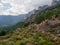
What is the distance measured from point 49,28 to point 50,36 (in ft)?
23.8

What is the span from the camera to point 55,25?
3900cm

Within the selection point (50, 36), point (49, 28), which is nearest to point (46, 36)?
point (50, 36)

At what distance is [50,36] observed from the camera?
100ft

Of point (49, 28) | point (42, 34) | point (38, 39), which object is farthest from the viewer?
point (49, 28)

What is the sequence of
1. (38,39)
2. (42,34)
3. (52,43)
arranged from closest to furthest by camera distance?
(52,43)
(38,39)
(42,34)

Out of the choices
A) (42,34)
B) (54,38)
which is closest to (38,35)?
(42,34)

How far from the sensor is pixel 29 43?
95.1 feet

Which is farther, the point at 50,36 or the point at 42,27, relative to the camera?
the point at 42,27

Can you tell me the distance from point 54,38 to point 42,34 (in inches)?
127

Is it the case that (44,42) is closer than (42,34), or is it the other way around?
(44,42)

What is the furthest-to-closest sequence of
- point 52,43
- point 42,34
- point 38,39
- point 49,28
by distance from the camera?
point 49,28 → point 42,34 → point 38,39 → point 52,43

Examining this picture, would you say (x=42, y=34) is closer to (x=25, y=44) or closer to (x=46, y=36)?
(x=46, y=36)

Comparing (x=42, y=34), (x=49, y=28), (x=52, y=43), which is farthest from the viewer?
(x=49, y=28)

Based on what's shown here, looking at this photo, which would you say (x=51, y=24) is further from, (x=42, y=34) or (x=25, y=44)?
(x=25, y=44)
